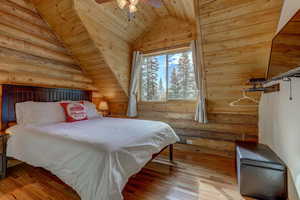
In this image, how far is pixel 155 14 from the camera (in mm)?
3256

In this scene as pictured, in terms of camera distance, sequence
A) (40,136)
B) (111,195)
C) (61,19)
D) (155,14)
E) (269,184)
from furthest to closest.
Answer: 1. (155,14)
2. (61,19)
3. (40,136)
4. (269,184)
5. (111,195)

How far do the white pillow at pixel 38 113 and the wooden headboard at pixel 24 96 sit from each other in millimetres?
173

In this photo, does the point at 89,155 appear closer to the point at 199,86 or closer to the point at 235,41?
the point at 199,86

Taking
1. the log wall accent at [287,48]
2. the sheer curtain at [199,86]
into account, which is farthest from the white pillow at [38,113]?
the log wall accent at [287,48]

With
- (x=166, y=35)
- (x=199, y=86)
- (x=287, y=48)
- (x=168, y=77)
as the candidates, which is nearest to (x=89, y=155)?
(x=287, y=48)

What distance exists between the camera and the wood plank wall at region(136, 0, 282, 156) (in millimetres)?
1947

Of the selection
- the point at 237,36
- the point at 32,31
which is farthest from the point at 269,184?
the point at 32,31

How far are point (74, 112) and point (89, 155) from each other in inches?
66.0

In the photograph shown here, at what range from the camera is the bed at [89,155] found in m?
1.22

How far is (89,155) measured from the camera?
4.35 ft

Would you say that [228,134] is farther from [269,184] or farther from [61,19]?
[61,19]

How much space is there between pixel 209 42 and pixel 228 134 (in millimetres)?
1831

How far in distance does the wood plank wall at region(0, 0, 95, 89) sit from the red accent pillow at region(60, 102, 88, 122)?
0.68 m

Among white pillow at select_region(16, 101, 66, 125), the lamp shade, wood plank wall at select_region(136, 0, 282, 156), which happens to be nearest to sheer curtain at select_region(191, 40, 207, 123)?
wood plank wall at select_region(136, 0, 282, 156)
